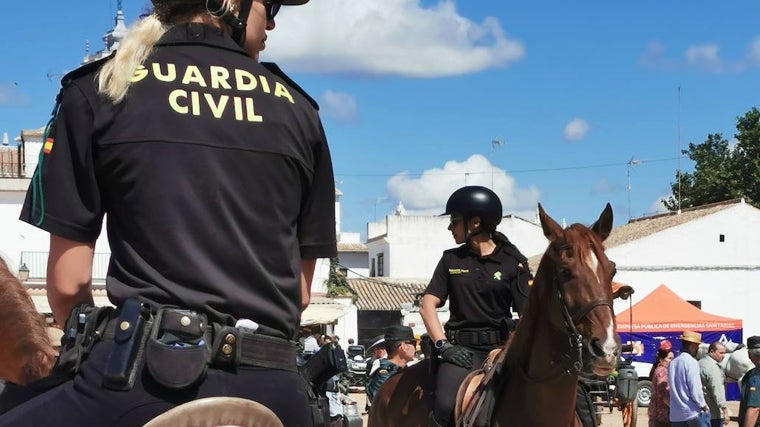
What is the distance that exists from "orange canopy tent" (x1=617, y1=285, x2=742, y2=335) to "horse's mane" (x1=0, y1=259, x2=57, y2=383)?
27416 millimetres

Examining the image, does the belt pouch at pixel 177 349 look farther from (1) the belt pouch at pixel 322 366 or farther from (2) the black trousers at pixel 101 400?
(1) the belt pouch at pixel 322 366

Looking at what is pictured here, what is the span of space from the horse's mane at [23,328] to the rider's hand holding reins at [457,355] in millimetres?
4319

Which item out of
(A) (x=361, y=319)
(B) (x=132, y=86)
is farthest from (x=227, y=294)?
(A) (x=361, y=319)

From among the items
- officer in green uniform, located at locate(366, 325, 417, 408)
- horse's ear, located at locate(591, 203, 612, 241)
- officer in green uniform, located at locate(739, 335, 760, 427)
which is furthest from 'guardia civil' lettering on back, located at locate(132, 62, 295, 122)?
officer in green uniform, located at locate(739, 335, 760, 427)

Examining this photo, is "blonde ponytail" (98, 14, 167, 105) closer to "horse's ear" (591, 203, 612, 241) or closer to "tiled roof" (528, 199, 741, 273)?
"horse's ear" (591, 203, 612, 241)

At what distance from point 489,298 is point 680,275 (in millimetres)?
41631

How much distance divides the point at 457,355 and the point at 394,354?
738 centimetres

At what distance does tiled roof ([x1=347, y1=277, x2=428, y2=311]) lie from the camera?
62.7 meters

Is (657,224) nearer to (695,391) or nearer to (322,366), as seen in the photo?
(695,391)

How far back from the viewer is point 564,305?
283 inches

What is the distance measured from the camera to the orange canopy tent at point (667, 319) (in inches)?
1239

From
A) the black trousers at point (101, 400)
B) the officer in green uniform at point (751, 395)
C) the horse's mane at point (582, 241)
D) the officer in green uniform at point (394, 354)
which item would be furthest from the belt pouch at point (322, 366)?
the officer in green uniform at point (751, 395)

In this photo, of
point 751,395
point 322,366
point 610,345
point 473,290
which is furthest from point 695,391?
point 322,366

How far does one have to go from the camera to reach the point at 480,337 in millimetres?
8984
